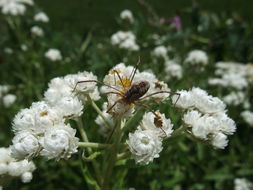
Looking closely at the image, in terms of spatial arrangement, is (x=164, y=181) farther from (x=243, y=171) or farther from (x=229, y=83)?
(x=229, y=83)

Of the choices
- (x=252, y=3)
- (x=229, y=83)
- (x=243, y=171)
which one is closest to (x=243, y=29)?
(x=229, y=83)

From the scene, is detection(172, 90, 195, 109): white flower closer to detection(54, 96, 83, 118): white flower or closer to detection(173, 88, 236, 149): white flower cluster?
detection(173, 88, 236, 149): white flower cluster

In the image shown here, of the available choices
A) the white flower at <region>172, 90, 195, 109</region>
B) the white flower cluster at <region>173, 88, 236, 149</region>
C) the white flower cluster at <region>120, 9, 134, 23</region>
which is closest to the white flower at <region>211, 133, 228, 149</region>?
the white flower cluster at <region>173, 88, 236, 149</region>

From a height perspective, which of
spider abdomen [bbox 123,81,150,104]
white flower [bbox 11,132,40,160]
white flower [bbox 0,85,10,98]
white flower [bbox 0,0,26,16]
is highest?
white flower [bbox 0,0,26,16]

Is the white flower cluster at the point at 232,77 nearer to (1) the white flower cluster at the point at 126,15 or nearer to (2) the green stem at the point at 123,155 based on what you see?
(1) the white flower cluster at the point at 126,15

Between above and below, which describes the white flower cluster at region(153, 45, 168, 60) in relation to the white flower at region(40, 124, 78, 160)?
above
